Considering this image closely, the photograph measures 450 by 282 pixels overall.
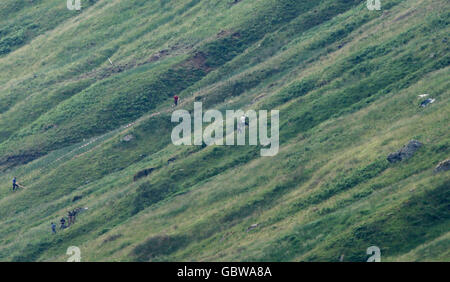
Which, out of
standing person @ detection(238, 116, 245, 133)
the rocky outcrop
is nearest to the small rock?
the rocky outcrop

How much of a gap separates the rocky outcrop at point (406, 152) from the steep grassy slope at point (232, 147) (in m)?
0.79

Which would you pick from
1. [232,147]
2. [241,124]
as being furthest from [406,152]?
[241,124]

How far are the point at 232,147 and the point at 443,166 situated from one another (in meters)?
28.6

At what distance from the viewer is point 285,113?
308 ft

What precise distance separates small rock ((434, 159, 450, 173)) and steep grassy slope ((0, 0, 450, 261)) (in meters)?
1.75

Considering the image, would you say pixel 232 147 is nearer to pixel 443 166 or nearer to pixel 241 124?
pixel 241 124

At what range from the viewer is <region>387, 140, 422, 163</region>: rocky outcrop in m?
72.6

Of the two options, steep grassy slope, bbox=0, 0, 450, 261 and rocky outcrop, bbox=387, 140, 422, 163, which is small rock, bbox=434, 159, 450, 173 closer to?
steep grassy slope, bbox=0, 0, 450, 261

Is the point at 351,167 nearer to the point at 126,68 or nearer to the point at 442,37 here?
the point at 442,37

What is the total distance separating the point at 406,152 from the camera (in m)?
72.8

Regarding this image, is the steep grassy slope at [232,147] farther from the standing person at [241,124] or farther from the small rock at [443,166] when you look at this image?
the standing person at [241,124]

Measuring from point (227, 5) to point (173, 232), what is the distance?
67150 millimetres
